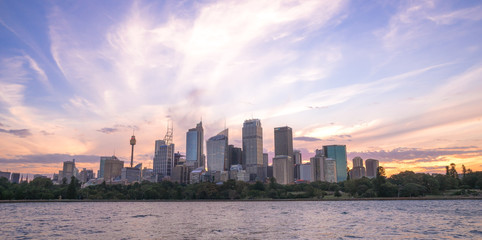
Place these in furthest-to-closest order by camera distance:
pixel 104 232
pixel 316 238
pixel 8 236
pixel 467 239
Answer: pixel 104 232 → pixel 8 236 → pixel 316 238 → pixel 467 239

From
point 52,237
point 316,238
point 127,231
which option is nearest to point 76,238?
point 52,237

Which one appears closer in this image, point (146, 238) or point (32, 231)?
point (146, 238)

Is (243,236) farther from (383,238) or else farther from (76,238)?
(76,238)

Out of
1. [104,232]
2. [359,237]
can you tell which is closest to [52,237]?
[104,232]

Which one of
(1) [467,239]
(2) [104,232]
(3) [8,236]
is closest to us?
(1) [467,239]

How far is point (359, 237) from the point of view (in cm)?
5562

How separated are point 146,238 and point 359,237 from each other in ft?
109

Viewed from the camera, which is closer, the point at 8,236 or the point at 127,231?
the point at 8,236

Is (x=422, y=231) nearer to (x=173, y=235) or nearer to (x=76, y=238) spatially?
(x=173, y=235)

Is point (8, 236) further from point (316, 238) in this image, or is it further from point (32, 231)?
point (316, 238)

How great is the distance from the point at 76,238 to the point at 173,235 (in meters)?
15.1

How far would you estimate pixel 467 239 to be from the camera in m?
51.1

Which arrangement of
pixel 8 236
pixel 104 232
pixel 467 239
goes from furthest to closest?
pixel 104 232, pixel 8 236, pixel 467 239

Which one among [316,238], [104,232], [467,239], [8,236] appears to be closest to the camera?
[467,239]
